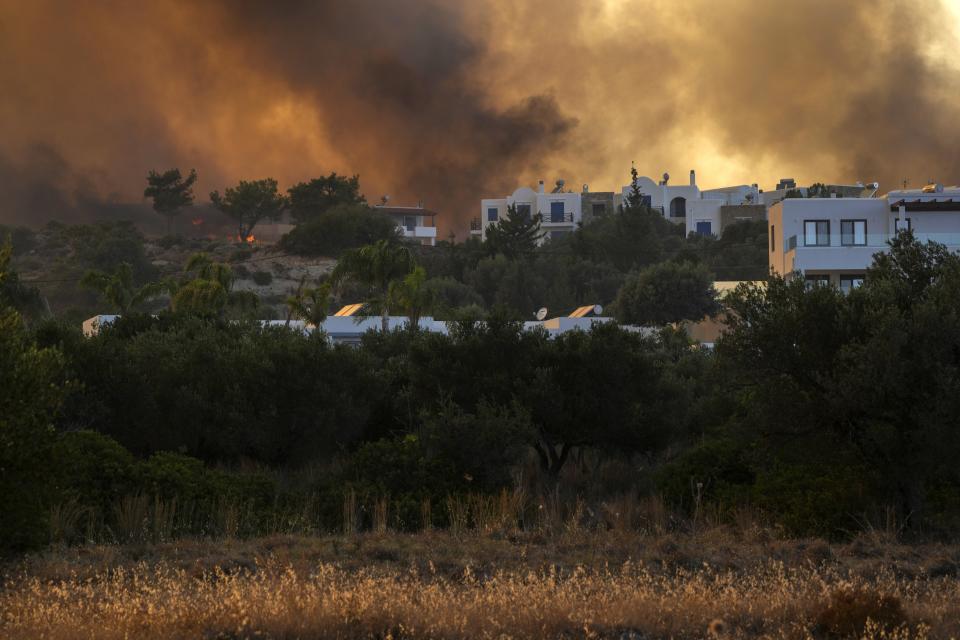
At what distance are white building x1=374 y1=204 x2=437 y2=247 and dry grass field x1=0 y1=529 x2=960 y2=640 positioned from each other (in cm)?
11247

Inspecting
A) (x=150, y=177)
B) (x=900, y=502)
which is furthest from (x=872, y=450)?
(x=150, y=177)

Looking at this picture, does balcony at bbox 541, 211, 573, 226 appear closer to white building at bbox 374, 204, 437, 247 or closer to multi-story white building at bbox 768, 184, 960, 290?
white building at bbox 374, 204, 437, 247

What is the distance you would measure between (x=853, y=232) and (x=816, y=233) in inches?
75.4

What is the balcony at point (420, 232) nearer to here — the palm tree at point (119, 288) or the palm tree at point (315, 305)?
the palm tree at point (119, 288)

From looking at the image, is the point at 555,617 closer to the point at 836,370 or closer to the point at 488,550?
the point at 488,550

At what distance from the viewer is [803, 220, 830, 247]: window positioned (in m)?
61.6

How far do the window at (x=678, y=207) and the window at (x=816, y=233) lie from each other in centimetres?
6424

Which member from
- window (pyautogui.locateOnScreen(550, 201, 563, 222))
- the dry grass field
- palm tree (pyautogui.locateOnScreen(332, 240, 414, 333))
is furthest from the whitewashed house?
the dry grass field

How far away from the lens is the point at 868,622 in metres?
9.12

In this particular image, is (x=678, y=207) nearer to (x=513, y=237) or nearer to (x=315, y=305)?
(x=513, y=237)

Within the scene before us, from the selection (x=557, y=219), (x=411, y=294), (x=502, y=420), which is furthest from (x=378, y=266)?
(x=557, y=219)

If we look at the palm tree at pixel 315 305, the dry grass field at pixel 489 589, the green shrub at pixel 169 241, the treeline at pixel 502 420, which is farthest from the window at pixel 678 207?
the dry grass field at pixel 489 589

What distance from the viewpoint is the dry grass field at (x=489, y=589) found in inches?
378

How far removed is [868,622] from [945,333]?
9.83m
